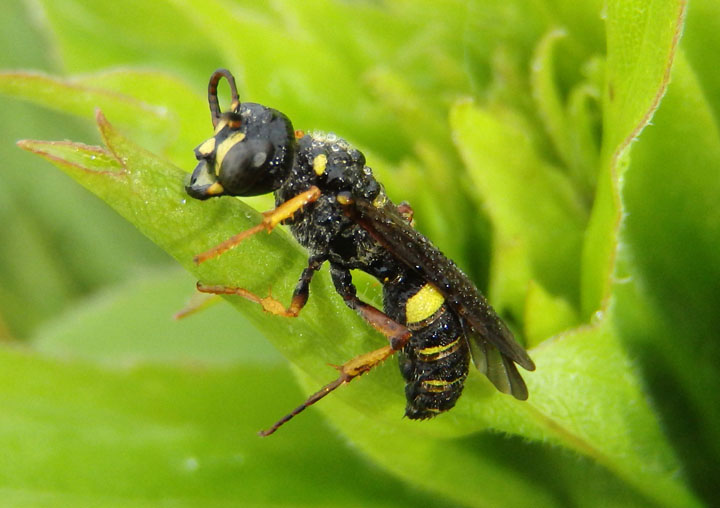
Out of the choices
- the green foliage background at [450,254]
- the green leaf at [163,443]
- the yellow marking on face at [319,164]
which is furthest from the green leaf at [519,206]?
the green leaf at [163,443]

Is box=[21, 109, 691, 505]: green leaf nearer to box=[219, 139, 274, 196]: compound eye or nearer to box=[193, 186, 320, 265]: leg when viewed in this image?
box=[193, 186, 320, 265]: leg

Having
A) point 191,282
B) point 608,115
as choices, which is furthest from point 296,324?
point 191,282

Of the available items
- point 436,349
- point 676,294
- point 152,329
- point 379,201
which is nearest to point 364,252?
point 379,201

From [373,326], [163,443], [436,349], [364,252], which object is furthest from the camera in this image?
[163,443]

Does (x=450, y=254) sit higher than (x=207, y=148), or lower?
lower

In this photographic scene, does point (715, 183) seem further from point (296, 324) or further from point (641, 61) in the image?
point (296, 324)

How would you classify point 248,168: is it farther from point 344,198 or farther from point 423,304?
point 423,304

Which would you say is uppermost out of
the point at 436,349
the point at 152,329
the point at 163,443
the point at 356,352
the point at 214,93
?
the point at 214,93
